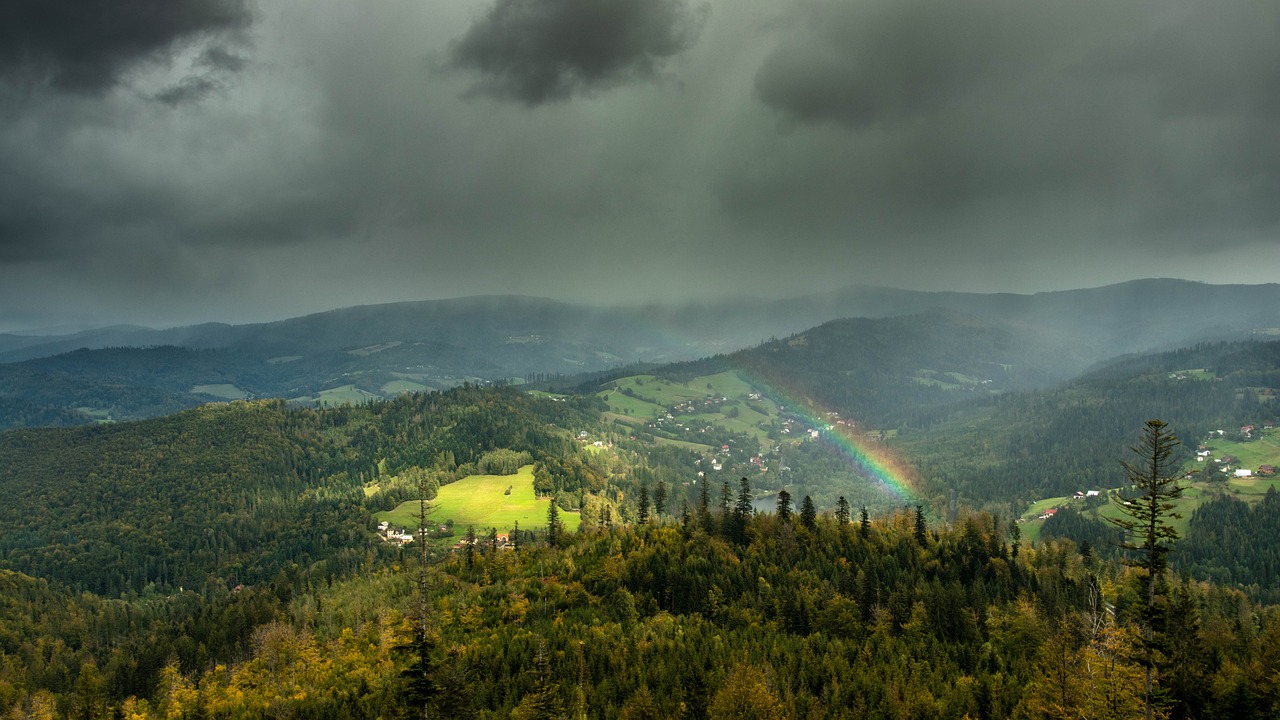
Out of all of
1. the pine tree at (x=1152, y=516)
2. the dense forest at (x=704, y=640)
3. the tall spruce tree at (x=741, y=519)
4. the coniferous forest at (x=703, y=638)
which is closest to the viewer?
the pine tree at (x=1152, y=516)

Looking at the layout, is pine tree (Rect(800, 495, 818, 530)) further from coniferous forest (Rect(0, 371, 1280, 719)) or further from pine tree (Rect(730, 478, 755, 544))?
pine tree (Rect(730, 478, 755, 544))

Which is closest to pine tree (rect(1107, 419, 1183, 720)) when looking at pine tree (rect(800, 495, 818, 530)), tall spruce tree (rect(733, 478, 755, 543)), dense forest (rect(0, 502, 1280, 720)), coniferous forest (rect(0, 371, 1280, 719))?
coniferous forest (rect(0, 371, 1280, 719))

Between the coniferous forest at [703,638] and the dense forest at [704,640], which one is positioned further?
the dense forest at [704,640]

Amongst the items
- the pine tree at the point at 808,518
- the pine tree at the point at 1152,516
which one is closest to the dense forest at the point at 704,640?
the pine tree at the point at 808,518

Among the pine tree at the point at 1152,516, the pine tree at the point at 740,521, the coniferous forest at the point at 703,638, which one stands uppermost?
the pine tree at the point at 1152,516

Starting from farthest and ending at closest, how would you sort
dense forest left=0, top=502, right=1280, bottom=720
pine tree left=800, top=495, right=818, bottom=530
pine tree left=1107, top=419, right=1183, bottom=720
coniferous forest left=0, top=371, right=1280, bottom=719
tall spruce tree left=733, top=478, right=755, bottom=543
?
1. pine tree left=800, top=495, right=818, bottom=530
2. tall spruce tree left=733, top=478, right=755, bottom=543
3. dense forest left=0, top=502, right=1280, bottom=720
4. coniferous forest left=0, top=371, right=1280, bottom=719
5. pine tree left=1107, top=419, right=1183, bottom=720

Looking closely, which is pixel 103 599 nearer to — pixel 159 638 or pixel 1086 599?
pixel 159 638

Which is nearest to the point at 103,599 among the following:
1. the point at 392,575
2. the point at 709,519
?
the point at 392,575

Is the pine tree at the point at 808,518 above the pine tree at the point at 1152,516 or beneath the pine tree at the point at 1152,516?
beneath

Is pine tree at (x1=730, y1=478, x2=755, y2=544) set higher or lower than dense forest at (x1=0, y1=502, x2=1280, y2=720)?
higher

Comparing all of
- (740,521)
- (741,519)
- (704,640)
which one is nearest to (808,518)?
(741,519)

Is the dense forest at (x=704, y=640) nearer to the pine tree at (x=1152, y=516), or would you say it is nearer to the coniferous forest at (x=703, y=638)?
the coniferous forest at (x=703, y=638)
